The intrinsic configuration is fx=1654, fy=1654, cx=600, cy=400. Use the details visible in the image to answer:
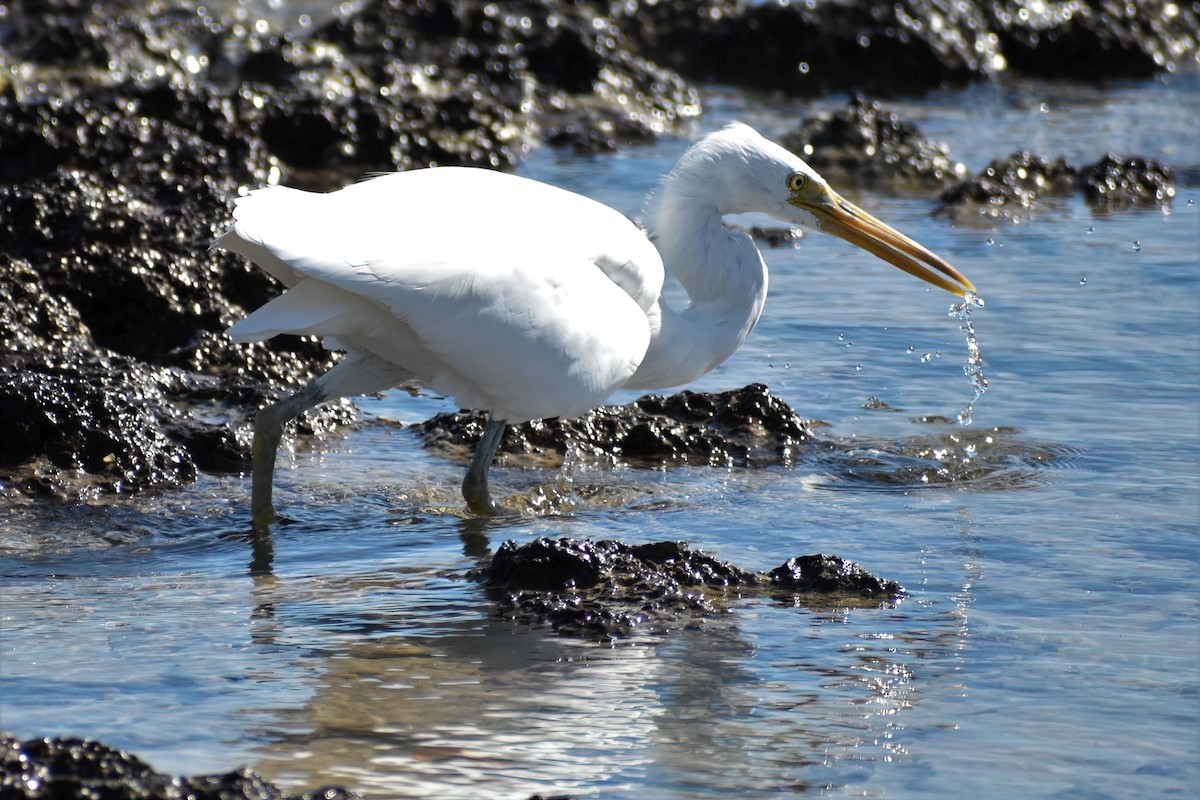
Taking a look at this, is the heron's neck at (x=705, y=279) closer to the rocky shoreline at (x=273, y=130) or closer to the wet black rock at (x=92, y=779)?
the rocky shoreline at (x=273, y=130)

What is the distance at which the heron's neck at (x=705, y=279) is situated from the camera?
6.18 meters

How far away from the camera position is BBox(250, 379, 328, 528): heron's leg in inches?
213

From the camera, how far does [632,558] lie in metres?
4.74

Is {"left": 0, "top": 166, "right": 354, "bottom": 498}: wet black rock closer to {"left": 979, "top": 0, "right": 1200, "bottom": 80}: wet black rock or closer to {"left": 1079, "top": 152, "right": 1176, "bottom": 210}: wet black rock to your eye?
{"left": 1079, "top": 152, "right": 1176, "bottom": 210}: wet black rock

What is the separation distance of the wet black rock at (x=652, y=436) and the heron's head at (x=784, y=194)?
72 cm

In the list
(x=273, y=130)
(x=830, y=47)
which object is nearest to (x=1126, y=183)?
(x=830, y=47)

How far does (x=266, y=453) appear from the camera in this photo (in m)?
5.42

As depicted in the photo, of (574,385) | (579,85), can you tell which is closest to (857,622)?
(574,385)

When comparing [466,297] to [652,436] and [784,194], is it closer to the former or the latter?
[652,436]

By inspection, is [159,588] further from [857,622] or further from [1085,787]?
[1085,787]

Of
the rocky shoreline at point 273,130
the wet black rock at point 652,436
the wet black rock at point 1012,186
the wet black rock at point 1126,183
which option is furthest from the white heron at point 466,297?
the wet black rock at point 1126,183

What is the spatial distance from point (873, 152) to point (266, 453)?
7.12 m

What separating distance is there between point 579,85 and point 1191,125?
506 cm

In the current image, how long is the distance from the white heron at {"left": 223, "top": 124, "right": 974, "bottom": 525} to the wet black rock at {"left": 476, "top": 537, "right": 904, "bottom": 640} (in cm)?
72
